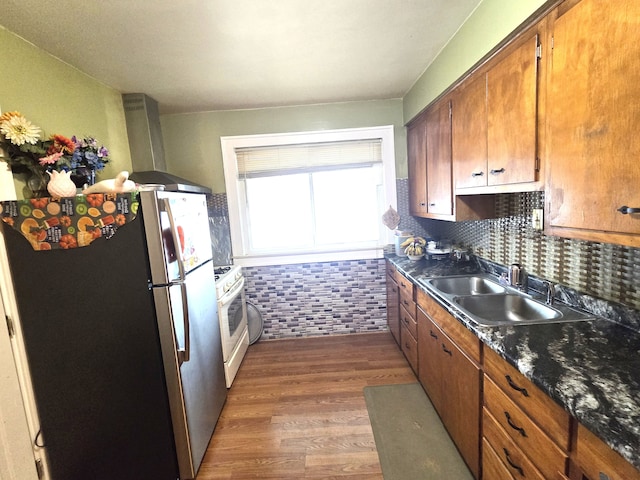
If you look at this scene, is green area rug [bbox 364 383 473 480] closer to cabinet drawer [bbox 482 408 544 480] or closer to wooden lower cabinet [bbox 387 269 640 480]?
wooden lower cabinet [bbox 387 269 640 480]

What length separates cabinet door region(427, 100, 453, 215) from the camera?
2.20 m

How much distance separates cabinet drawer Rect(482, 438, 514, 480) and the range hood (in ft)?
8.39

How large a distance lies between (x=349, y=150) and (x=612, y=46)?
92.4 inches

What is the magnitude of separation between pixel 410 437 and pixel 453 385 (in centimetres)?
51

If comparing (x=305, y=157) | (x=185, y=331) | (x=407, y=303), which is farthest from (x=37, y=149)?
(x=407, y=303)

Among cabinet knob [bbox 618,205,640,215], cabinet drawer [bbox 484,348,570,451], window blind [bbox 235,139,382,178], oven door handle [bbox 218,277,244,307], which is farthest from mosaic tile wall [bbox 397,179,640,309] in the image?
oven door handle [bbox 218,277,244,307]

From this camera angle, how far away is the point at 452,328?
1664 mm

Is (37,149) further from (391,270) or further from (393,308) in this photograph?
(393,308)

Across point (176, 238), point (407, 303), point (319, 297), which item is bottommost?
point (319, 297)

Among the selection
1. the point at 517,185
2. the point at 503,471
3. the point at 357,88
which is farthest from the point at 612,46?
the point at 357,88

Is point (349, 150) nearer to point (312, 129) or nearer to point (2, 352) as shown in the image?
point (312, 129)

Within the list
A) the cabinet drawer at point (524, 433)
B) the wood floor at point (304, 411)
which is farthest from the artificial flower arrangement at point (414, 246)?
the cabinet drawer at point (524, 433)

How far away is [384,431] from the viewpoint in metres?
1.99

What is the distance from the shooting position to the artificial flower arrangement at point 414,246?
2826 millimetres
